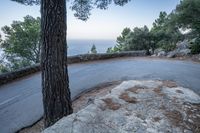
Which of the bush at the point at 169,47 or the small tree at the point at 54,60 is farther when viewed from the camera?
the bush at the point at 169,47

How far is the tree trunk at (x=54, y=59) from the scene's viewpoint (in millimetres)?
3518

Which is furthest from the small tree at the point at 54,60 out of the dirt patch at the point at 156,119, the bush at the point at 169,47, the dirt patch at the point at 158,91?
the bush at the point at 169,47

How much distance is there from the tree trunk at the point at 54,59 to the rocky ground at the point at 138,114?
0.65 m

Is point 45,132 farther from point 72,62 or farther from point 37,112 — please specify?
point 72,62

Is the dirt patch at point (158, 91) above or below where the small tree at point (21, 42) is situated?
below

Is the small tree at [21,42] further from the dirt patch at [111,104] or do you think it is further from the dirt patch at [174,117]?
the dirt patch at [174,117]

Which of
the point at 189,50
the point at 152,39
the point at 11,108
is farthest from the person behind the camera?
the point at 152,39

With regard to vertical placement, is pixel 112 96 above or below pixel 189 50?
below

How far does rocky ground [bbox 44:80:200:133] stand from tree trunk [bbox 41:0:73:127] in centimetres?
65

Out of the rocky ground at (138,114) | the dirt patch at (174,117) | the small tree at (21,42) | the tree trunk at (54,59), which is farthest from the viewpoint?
the small tree at (21,42)

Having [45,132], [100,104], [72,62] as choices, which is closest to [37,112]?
[100,104]

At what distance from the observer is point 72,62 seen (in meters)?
13.0

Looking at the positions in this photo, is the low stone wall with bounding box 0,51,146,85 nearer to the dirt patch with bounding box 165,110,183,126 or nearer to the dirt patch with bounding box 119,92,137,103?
the dirt patch with bounding box 119,92,137,103

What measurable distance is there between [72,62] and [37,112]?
26.6 feet
